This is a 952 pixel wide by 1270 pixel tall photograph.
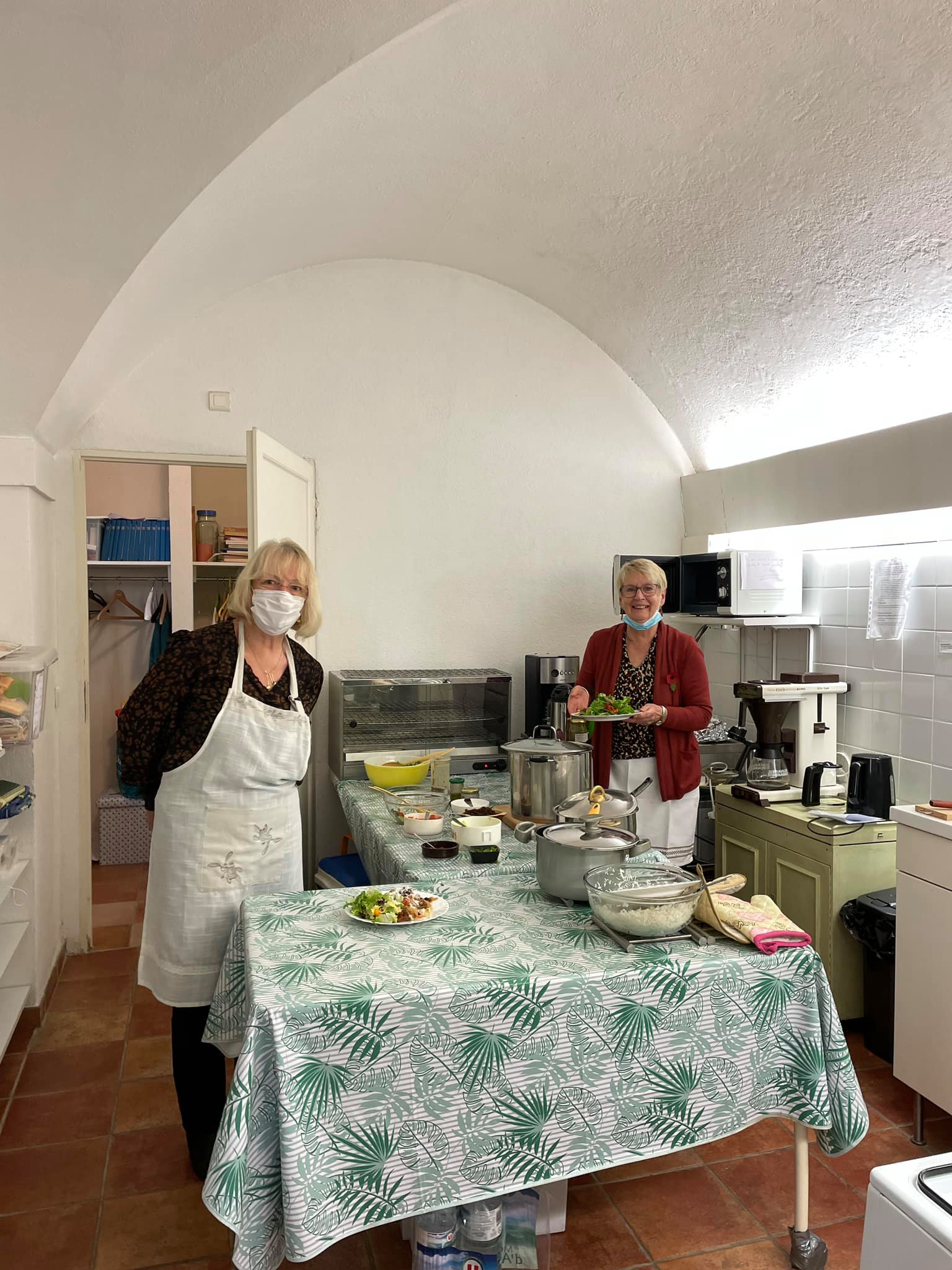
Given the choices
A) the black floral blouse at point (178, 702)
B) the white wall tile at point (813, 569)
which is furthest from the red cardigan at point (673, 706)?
the black floral blouse at point (178, 702)

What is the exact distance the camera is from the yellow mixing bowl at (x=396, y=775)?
351cm

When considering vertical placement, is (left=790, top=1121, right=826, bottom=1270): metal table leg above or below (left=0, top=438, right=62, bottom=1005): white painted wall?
below

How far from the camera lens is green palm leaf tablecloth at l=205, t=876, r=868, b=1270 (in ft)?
5.13

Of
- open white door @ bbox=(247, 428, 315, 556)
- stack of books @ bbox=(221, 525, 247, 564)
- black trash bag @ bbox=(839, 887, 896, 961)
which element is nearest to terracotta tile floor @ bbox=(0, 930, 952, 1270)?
black trash bag @ bbox=(839, 887, 896, 961)

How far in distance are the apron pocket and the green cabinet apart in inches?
74.5

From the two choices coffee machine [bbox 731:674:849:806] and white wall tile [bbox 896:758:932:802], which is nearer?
white wall tile [bbox 896:758:932:802]

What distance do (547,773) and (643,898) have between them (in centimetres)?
92

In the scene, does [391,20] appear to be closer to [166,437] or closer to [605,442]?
[166,437]

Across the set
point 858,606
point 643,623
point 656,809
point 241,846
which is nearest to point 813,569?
point 858,606

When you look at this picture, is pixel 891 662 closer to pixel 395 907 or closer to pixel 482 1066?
pixel 395 907

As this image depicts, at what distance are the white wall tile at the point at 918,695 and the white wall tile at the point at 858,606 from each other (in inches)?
13.1

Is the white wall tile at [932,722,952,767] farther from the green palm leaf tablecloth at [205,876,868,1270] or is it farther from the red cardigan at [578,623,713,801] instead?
the green palm leaf tablecloth at [205,876,868,1270]

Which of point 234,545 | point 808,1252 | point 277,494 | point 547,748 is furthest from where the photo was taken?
point 234,545

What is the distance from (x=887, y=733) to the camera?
11.5 ft
